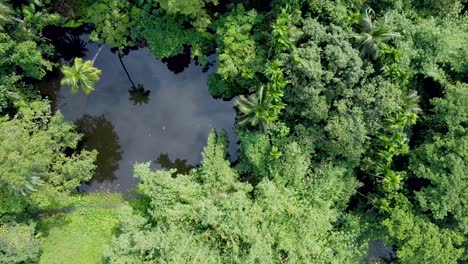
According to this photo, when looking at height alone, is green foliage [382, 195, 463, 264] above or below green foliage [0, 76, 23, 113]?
below

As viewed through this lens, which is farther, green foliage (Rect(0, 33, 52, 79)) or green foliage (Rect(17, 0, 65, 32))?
green foliage (Rect(17, 0, 65, 32))

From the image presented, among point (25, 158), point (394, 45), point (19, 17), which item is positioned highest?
point (19, 17)

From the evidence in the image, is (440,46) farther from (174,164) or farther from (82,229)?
(82,229)

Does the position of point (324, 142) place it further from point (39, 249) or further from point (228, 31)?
point (39, 249)

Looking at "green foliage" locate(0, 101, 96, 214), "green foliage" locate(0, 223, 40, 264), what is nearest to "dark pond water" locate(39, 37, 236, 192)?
"green foliage" locate(0, 101, 96, 214)

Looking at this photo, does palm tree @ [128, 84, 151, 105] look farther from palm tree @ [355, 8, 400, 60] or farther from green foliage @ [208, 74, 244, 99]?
palm tree @ [355, 8, 400, 60]

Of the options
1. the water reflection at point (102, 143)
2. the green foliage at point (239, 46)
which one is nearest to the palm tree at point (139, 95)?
the water reflection at point (102, 143)

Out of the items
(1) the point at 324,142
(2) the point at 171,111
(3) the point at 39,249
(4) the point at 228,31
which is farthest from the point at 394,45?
(3) the point at 39,249

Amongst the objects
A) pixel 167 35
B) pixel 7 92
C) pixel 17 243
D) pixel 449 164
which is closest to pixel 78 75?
pixel 7 92
